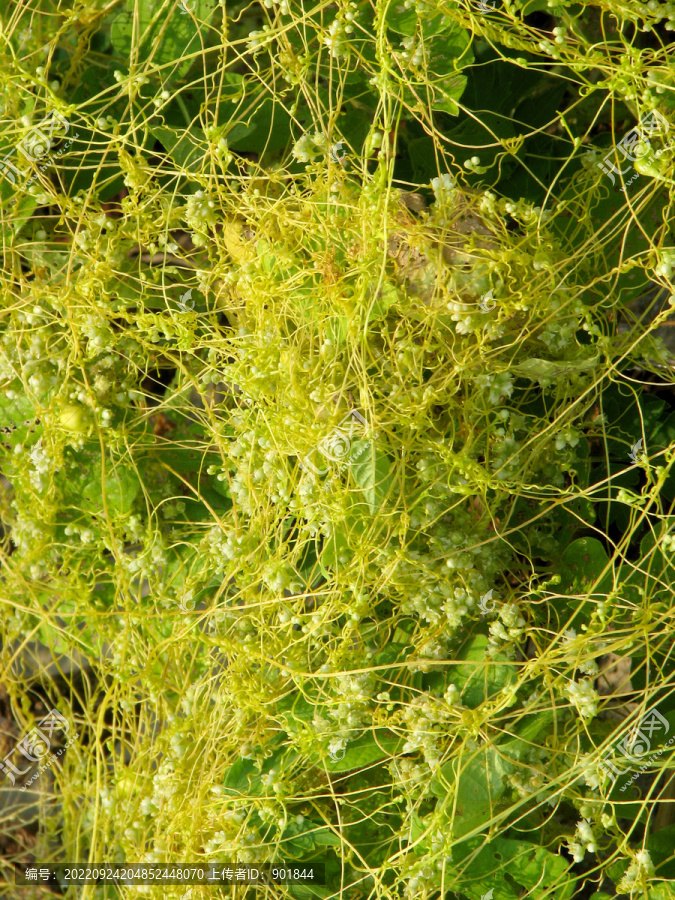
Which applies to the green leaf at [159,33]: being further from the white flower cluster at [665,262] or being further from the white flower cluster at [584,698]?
the white flower cluster at [584,698]

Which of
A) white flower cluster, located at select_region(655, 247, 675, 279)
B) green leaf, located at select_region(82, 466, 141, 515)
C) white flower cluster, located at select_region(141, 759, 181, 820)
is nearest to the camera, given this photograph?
white flower cluster, located at select_region(655, 247, 675, 279)

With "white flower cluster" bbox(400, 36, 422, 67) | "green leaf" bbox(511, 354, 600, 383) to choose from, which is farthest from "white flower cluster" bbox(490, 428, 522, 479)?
"white flower cluster" bbox(400, 36, 422, 67)

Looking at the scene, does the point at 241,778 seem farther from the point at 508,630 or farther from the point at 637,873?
the point at 637,873

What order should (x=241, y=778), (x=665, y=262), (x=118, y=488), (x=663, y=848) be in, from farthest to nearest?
(x=118, y=488) < (x=241, y=778) < (x=663, y=848) < (x=665, y=262)

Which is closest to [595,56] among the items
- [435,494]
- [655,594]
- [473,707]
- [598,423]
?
[598,423]

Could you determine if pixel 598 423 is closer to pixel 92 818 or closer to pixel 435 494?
pixel 435 494

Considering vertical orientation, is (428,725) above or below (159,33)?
below

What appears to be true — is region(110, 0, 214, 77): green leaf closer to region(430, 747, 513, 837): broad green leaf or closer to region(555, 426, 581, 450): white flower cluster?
region(555, 426, 581, 450): white flower cluster

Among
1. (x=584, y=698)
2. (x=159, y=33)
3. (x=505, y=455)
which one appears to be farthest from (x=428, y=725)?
(x=159, y=33)
